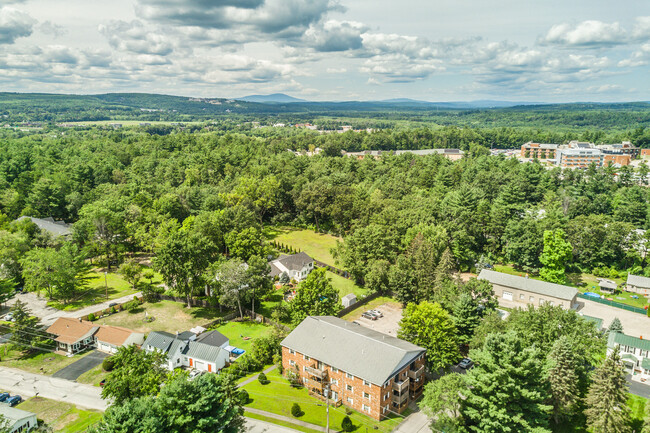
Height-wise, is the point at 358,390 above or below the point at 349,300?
above

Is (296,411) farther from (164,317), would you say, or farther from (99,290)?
(99,290)

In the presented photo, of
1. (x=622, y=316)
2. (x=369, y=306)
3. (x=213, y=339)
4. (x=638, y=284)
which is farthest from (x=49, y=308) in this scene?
(x=638, y=284)

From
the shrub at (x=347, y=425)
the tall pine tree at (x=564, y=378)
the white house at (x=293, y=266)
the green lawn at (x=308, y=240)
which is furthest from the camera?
the green lawn at (x=308, y=240)

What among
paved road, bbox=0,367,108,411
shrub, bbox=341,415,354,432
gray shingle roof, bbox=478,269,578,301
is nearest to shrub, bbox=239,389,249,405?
shrub, bbox=341,415,354,432

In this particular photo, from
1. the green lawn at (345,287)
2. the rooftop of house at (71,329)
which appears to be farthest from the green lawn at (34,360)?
the green lawn at (345,287)

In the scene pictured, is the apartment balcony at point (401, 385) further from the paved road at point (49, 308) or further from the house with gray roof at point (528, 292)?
the paved road at point (49, 308)

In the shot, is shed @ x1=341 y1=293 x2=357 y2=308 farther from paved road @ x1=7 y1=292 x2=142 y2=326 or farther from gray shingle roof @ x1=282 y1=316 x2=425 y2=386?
paved road @ x1=7 y1=292 x2=142 y2=326

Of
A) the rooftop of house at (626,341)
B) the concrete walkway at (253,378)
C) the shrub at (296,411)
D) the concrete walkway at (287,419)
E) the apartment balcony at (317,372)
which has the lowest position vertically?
the concrete walkway at (253,378)
